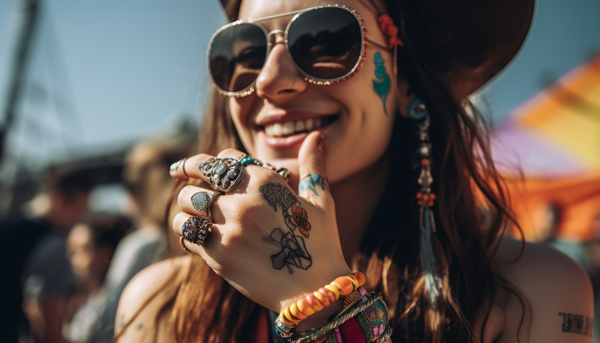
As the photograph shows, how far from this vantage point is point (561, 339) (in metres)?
1.24

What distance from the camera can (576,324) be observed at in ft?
4.21

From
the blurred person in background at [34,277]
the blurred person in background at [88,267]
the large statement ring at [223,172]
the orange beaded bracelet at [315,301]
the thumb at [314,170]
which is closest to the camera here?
the orange beaded bracelet at [315,301]

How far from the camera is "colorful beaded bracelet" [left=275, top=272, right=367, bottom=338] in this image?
1016 millimetres

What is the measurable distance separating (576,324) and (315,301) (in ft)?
3.00

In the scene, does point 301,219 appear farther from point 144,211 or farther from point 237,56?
point 144,211

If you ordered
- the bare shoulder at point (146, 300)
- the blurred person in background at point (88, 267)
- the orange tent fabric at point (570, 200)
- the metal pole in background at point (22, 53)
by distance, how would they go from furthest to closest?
the metal pole in background at point (22, 53)
the orange tent fabric at point (570, 200)
the blurred person in background at point (88, 267)
the bare shoulder at point (146, 300)

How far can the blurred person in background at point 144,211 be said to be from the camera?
117 inches

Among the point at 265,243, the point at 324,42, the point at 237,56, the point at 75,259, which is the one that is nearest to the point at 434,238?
the point at 265,243

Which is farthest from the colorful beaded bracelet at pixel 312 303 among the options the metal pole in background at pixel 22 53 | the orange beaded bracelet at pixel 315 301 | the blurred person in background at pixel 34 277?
the metal pole in background at pixel 22 53

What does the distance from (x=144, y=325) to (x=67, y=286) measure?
8.96 feet

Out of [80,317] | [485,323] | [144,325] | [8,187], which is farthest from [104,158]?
[485,323]

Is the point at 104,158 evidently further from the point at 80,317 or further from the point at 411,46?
the point at 411,46

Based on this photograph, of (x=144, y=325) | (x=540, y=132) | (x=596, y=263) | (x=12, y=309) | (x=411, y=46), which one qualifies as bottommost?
(x=596, y=263)

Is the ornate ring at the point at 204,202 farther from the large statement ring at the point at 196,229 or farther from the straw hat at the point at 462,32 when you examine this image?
the straw hat at the point at 462,32
